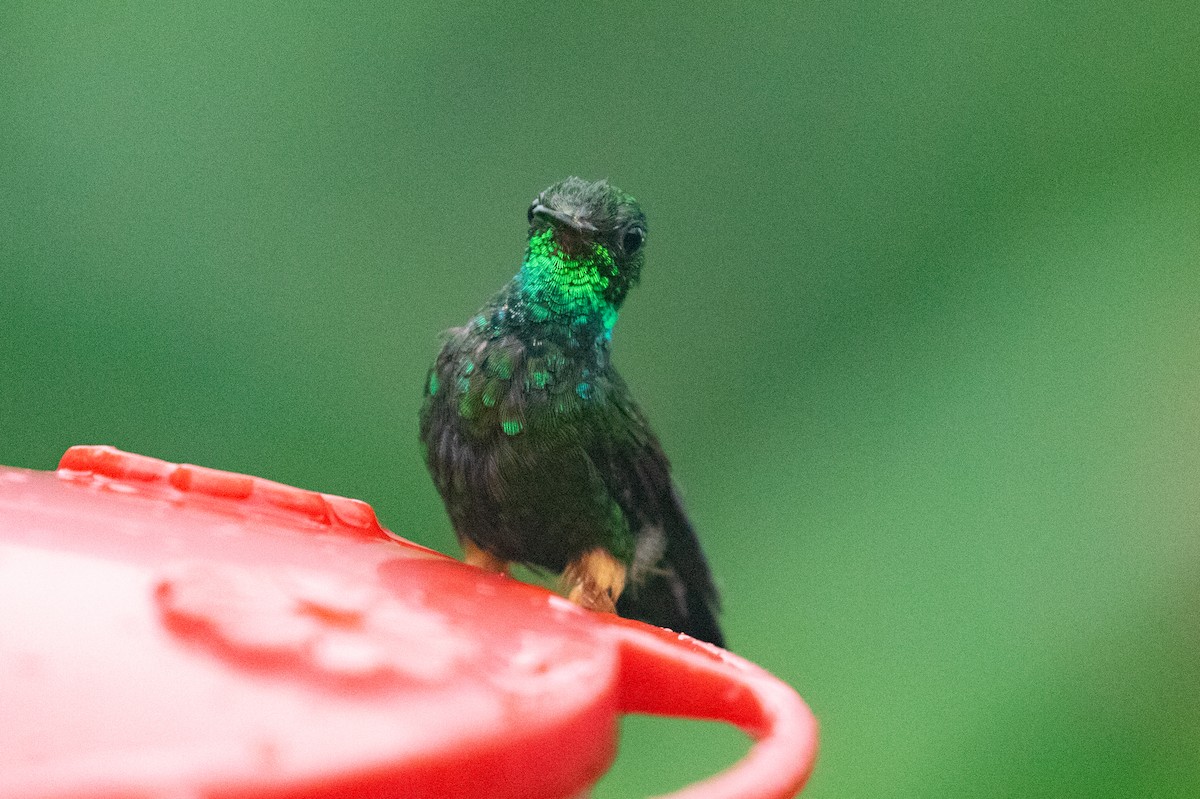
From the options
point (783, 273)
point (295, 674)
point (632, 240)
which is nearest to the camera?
point (295, 674)

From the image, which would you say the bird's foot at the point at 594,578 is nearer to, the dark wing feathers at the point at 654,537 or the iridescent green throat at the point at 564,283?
the dark wing feathers at the point at 654,537

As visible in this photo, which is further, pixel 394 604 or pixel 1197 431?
pixel 1197 431

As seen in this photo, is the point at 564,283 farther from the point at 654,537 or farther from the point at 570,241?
the point at 654,537

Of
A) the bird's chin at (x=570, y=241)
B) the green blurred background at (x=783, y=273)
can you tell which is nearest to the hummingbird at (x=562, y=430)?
the bird's chin at (x=570, y=241)

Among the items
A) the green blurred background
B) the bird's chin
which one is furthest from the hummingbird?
the green blurred background

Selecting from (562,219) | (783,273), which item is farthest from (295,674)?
(783,273)

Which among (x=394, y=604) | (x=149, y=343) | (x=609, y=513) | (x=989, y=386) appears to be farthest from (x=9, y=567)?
(x=989, y=386)

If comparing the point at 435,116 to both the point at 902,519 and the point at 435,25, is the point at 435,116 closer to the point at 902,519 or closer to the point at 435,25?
the point at 435,25
